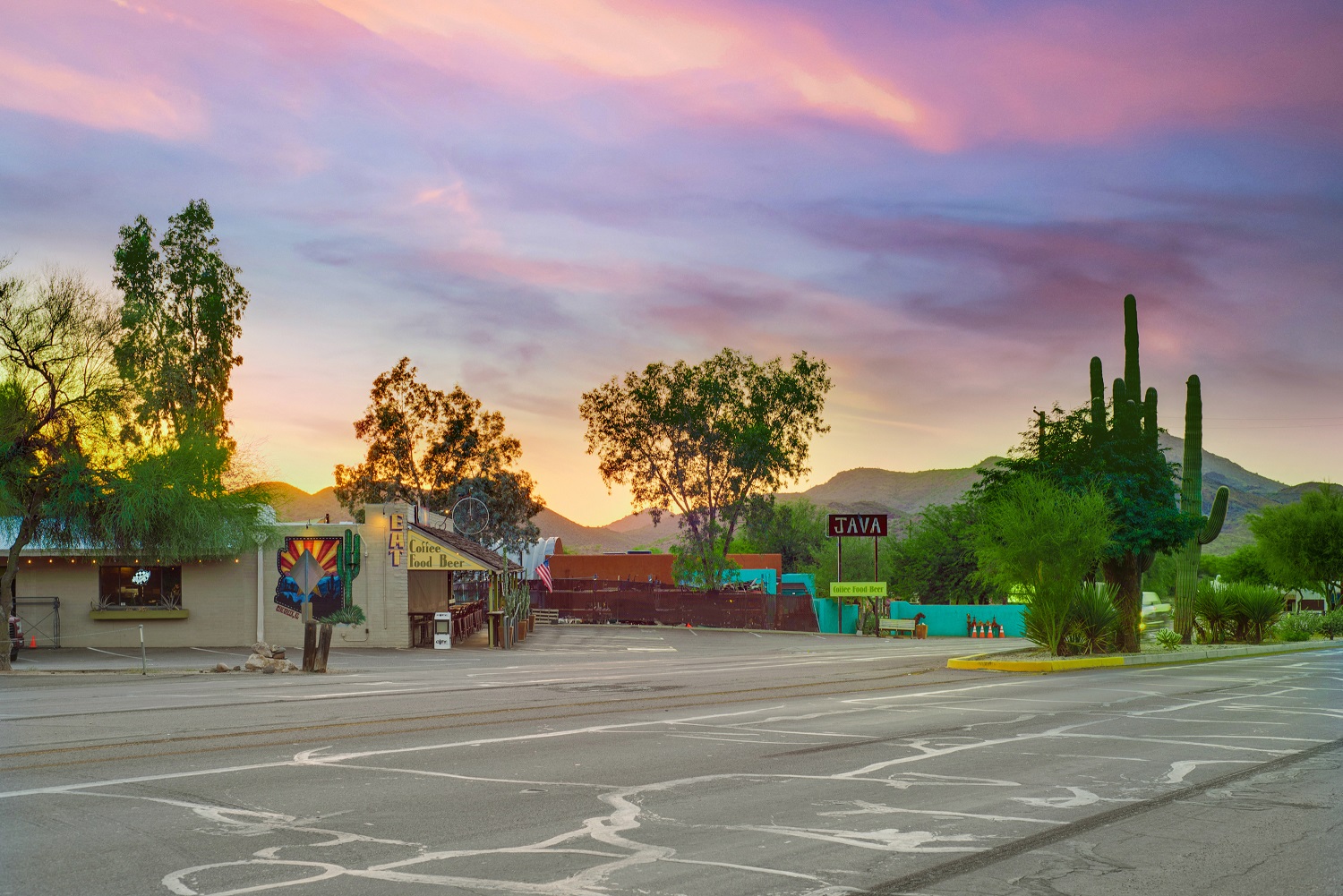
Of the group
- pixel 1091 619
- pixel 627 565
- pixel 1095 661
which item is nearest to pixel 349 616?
pixel 1091 619

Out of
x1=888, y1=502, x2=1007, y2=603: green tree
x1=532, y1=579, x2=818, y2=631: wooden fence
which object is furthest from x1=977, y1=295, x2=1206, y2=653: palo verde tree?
x1=888, y1=502, x2=1007, y2=603: green tree

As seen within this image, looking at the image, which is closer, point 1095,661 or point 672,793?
point 672,793

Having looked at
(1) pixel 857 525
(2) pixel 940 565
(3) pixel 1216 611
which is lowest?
(3) pixel 1216 611

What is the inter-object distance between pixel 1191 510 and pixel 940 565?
43804mm

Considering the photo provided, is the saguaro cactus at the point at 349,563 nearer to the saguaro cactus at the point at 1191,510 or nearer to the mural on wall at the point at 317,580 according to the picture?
the mural on wall at the point at 317,580

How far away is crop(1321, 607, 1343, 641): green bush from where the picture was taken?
4894 centimetres

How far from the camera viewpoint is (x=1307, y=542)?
2405 inches

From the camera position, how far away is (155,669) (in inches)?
1083

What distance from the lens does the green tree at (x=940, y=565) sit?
7938 cm

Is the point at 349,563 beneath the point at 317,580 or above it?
above

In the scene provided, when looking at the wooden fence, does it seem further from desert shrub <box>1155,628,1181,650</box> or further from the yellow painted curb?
the yellow painted curb

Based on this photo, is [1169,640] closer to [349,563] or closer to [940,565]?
[349,563]

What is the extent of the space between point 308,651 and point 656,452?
43567 mm

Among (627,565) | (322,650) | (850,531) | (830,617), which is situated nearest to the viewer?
(322,650)
